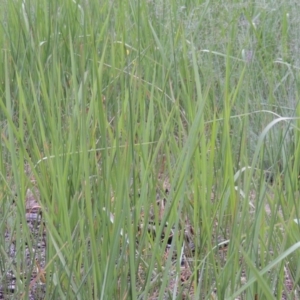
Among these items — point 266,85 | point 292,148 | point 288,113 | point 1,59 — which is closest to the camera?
point 292,148

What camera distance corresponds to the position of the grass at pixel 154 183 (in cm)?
93

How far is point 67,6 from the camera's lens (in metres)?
1.92

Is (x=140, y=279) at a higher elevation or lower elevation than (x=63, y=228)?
lower

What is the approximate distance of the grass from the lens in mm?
927

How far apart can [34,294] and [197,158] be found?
37cm

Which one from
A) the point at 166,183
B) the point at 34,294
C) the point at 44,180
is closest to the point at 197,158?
the point at 44,180

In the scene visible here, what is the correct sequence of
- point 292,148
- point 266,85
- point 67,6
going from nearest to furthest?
point 292,148, point 266,85, point 67,6

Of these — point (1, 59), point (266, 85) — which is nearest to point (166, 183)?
point (266, 85)

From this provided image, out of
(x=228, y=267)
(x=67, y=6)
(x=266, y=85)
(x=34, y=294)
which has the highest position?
(x=67, y=6)

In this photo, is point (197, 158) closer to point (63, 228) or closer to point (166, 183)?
point (63, 228)

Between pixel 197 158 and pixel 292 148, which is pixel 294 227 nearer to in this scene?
pixel 197 158

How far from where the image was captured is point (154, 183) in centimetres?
107

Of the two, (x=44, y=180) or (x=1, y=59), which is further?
(x=1, y=59)

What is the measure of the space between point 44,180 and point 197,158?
0.85 ft
